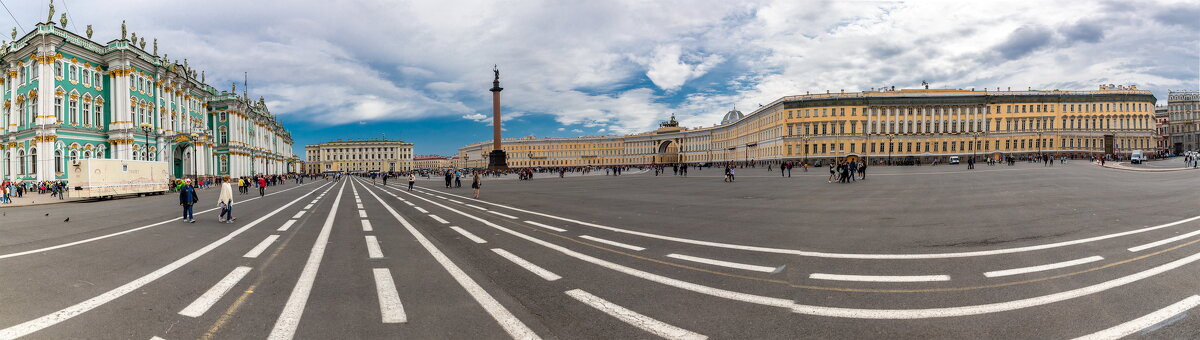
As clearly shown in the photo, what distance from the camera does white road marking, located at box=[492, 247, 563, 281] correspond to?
5.70 metres

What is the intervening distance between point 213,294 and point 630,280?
4.71 metres

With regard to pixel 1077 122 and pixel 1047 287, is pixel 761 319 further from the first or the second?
pixel 1077 122

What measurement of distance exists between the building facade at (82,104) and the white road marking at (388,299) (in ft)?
145

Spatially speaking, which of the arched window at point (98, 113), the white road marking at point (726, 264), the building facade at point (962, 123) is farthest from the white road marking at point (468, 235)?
the building facade at point (962, 123)

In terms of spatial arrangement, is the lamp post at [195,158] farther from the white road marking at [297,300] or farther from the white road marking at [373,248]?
the white road marking at [297,300]

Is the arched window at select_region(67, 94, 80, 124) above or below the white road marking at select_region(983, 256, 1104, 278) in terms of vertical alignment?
above

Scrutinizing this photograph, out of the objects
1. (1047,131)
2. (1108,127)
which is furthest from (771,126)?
(1108,127)

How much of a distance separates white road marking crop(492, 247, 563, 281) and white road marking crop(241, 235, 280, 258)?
3.98 metres

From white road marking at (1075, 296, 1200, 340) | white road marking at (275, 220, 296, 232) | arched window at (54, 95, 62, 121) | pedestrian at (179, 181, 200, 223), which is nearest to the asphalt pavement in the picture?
white road marking at (1075, 296, 1200, 340)

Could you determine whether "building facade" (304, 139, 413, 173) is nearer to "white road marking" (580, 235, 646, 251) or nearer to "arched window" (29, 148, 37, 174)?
"arched window" (29, 148, 37, 174)

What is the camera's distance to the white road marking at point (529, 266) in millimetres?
5703

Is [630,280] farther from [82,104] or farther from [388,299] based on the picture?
[82,104]

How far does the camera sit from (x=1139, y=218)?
980 centimetres

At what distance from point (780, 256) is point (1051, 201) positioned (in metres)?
12.8
